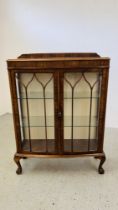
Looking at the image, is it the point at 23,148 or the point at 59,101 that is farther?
the point at 23,148

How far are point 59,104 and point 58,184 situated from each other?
0.68 metres

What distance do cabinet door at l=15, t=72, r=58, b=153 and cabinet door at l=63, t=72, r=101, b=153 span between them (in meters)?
0.11

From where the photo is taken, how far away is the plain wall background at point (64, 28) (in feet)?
7.36

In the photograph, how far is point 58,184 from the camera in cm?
162

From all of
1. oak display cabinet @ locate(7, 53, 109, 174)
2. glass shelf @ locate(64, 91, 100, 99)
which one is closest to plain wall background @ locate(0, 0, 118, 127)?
oak display cabinet @ locate(7, 53, 109, 174)

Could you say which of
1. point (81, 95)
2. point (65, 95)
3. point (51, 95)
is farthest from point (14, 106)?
point (81, 95)

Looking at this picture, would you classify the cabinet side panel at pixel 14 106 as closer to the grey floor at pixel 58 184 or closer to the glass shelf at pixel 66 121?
the glass shelf at pixel 66 121

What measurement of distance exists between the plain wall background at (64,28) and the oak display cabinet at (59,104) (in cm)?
81

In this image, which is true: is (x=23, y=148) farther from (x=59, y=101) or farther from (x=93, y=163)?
(x=93, y=163)

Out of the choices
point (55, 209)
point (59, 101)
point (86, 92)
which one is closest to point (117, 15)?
point (86, 92)

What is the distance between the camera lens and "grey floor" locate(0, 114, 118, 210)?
1422mm

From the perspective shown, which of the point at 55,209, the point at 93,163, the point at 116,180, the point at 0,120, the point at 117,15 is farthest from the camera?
the point at 0,120

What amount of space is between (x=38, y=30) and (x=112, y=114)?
1.47 meters

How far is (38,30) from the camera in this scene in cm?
247
